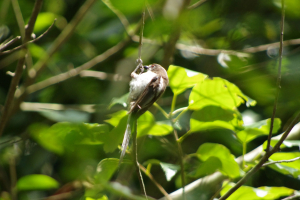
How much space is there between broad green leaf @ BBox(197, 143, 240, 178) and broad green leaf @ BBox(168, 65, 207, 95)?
14.7 inches

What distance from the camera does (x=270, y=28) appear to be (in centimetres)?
281

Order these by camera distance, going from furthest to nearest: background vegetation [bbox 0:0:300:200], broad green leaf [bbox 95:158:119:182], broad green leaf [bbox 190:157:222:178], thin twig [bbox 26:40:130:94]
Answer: thin twig [bbox 26:40:130:94] → broad green leaf [bbox 190:157:222:178] → broad green leaf [bbox 95:158:119:182] → background vegetation [bbox 0:0:300:200]

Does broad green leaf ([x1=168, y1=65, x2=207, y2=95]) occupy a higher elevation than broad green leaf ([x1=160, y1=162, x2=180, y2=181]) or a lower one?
higher

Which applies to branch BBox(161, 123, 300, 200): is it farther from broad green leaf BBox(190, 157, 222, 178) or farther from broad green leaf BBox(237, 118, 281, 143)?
broad green leaf BBox(190, 157, 222, 178)

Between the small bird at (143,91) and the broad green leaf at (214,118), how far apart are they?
297mm

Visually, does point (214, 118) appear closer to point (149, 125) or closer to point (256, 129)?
point (256, 129)

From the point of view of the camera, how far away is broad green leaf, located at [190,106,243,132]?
163 centimetres

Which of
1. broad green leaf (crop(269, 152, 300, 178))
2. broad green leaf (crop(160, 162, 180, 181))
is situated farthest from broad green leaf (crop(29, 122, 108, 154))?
broad green leaf (crop(269, 152, 300, 178))

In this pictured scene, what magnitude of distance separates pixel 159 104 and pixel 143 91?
51cm

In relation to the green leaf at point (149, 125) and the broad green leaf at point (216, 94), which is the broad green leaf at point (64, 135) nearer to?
the green leaf at point (149, 125)

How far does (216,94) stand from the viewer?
163cm

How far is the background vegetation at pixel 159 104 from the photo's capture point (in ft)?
3.36

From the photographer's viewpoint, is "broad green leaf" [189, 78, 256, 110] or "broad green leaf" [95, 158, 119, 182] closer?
"broad green leaf" [95, 158, 119, 182]

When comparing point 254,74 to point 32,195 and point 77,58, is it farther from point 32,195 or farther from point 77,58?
point 77,58
